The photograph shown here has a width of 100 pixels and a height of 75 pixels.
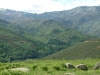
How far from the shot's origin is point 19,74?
29250 millimetres

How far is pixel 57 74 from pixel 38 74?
2.54m

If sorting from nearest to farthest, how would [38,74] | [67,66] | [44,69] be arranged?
[38,74] → [44,69] → [67,66]

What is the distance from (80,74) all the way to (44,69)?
7.78 metres

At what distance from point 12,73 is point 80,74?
30.6ft

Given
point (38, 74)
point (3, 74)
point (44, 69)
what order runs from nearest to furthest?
point (3, 74) < point (38, 74) < point (44, 69)

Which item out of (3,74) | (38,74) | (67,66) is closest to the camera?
(3,74)

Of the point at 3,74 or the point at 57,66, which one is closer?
the point at 3,74

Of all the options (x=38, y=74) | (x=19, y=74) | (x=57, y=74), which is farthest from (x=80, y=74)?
(x=19, y=74)

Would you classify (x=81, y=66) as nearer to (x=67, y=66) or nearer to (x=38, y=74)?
(x=67, y=66)

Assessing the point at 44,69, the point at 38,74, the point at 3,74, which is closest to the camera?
the point at 3,74

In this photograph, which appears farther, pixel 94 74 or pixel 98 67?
pixel 98 67

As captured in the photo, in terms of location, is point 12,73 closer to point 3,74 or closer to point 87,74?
point 3,74

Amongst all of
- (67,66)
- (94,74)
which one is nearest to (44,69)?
(67,66)

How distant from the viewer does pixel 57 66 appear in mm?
40188
